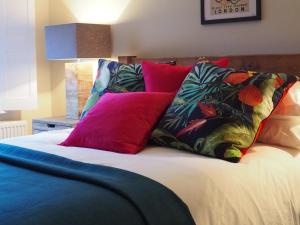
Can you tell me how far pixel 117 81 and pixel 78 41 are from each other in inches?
31.1

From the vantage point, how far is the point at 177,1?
9.80ft

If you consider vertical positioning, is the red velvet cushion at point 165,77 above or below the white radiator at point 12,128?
above

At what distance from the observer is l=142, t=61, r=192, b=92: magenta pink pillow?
2.34 metres

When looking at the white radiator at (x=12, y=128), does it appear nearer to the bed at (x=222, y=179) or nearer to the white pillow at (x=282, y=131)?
the bed at (x=222, y=179)

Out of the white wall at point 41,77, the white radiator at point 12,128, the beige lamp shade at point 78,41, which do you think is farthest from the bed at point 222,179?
the white wall at point 41,77

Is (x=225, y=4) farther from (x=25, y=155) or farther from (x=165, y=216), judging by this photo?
(x=165, y=216)

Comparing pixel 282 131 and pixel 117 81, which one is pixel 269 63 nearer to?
pixel 282 131


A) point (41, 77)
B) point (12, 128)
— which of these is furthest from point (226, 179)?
point (41, 77)

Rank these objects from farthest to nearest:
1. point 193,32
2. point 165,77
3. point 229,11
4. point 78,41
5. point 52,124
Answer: point 52,124 < point 78,41 < point 193,32 < point 229,11 < point 165,77

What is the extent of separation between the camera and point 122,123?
6.78ft

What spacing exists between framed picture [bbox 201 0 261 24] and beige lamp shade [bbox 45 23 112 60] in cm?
85

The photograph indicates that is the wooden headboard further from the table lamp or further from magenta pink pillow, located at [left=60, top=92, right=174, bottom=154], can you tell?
Result: the table lamp

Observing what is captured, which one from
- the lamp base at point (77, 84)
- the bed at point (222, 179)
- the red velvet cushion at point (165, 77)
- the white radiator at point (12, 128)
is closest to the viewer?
the bed at point (222, 179)

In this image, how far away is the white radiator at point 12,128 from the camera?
354 centimetres
